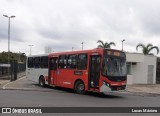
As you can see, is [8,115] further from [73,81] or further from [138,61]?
[138,61]

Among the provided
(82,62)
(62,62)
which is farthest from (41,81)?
(82,62)

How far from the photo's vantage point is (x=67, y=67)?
20750 mm

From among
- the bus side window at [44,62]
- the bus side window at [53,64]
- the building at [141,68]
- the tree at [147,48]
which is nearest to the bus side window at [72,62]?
the bus side window at [53,64]

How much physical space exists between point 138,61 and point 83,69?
593 inches

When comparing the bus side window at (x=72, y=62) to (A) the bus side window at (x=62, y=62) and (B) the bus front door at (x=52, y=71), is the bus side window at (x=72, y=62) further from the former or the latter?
(B) the bus front door at (x=52, y=71)

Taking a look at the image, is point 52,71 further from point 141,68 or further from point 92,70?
point 141,68

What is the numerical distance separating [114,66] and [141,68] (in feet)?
54.7

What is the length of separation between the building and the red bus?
41.1ft

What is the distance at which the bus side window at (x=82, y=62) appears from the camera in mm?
18953

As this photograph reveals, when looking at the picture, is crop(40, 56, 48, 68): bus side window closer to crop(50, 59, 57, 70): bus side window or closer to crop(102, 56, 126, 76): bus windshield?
crop(50, 59, 57, 70): bus side window

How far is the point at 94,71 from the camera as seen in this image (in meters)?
18.1

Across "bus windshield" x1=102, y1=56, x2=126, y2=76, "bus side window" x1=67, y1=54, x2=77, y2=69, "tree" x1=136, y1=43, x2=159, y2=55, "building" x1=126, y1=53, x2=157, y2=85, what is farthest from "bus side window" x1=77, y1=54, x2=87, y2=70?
"tree" x1=136, y1=43, x2=159, y2=55

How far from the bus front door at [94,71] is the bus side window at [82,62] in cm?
60

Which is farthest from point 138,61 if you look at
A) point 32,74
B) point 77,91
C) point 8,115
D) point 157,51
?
point 8,115
